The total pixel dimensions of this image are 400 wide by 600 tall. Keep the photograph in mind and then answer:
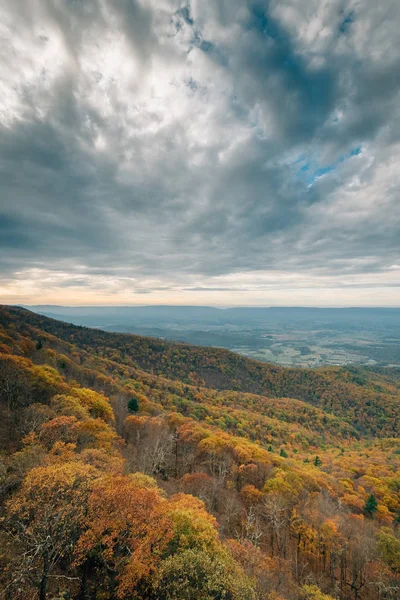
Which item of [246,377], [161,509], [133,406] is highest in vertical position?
[161,509]

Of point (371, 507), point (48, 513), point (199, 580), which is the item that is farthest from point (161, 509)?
point (371, 507)

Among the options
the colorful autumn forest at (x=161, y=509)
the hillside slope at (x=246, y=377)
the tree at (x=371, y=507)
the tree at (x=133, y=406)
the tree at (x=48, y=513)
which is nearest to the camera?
the tree at (x=48, y=513)

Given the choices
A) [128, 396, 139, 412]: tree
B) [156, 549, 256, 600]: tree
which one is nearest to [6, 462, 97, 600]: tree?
[156, 549, 256, 600]: tree

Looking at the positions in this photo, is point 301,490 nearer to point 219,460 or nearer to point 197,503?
point 219,460

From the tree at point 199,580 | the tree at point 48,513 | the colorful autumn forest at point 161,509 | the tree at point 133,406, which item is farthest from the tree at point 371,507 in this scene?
the tree at point 48,513

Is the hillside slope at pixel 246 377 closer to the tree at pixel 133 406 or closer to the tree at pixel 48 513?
the tree at pixel 133 406

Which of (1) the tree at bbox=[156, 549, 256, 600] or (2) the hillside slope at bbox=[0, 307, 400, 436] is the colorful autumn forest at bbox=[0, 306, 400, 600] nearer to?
(1) the tree at bbox=[156, 549, 256, 600]

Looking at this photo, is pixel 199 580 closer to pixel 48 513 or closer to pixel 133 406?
pixel 48 513

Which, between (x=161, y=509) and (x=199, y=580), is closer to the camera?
(x=199, y=580)

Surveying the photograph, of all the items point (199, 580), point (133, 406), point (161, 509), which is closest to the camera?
point (199, 580)

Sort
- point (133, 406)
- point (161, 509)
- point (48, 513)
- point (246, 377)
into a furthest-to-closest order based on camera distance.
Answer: point (246, 377) < point (133, 406) < point (161, 509) < point (48, 513)

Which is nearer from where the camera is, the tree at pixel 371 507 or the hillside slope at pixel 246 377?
the tree at pixel 371 507

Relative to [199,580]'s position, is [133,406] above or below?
below

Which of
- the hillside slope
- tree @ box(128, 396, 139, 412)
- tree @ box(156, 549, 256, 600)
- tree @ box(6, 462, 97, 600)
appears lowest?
the hillside slope
